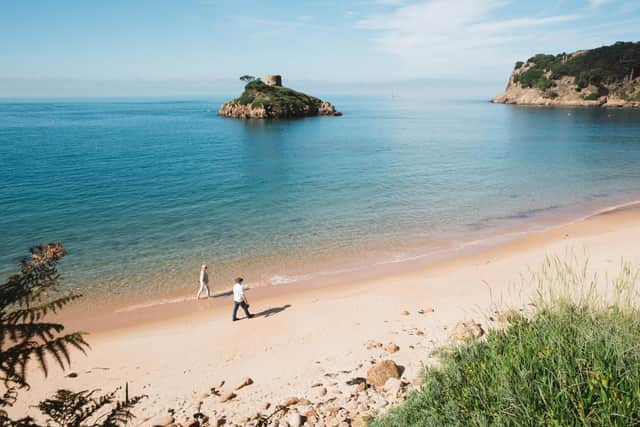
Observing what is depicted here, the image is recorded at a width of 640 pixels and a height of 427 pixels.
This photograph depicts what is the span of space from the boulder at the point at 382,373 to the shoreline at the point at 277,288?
24.4 feet

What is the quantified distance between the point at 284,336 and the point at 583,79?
177310mm

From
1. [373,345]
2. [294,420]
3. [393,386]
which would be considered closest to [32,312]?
[294,420]

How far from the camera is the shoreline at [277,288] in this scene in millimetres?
14781

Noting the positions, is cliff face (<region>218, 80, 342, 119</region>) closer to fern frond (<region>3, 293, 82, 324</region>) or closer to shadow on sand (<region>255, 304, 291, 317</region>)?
shadow on sand (<region>255, 304, 291, 317</region>)

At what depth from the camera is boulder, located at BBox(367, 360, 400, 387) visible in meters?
8.95

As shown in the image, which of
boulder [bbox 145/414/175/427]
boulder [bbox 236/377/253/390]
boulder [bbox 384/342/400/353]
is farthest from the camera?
boulder [bbox 384/342/400/353]

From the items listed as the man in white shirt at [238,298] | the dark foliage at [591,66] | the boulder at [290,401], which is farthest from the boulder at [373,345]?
the dark foliage at [591,66]

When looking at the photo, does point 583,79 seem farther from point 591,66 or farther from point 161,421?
point 161,421

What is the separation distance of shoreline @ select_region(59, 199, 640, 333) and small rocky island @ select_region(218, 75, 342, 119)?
100485mm

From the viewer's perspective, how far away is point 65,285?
17141mm

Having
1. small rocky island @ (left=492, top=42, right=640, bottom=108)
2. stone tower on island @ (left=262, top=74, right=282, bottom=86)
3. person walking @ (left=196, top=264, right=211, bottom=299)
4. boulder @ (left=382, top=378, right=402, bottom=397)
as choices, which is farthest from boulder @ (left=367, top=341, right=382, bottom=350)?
small rocky island @ (left=492, top=42, right=640, bottom=108)

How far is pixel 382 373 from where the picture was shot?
9070mm

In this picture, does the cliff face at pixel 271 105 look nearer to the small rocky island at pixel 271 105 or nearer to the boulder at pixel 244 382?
the small rocky island at pixel 271 105

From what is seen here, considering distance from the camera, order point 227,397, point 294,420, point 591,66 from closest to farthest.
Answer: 1. point 294,420
2. point 227,397
3. point 591,66
